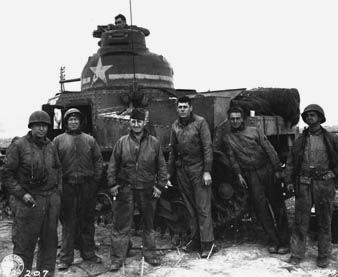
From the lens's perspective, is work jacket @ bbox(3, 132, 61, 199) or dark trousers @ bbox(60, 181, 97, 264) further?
dark trousers @ bbox(60, 181, 97, 264)

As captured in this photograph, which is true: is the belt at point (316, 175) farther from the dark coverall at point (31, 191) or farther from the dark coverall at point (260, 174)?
the dark coverall at point (31, 191)

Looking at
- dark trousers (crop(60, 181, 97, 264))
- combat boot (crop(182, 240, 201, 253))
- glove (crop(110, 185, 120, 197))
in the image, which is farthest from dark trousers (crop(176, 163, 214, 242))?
dark trousers (crop(60, 181, 97, 264))

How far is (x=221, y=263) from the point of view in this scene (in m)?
5.58

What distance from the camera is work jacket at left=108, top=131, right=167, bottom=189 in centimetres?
541

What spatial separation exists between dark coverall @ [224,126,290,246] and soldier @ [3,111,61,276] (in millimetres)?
2719

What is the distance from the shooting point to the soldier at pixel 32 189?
4.52 m

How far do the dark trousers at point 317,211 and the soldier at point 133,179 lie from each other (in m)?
1.87

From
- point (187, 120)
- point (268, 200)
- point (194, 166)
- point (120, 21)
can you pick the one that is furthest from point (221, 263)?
point (120, 21)

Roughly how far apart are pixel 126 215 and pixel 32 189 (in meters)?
1.39

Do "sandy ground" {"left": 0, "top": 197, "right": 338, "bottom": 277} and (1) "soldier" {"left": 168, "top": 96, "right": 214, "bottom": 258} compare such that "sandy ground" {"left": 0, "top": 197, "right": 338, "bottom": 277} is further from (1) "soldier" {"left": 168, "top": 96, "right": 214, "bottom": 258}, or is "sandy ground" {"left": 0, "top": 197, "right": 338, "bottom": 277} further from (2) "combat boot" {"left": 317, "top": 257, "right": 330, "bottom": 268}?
(1) "soldier" {"left": 168, "top": 96, "right": 214, "bottom": 258}

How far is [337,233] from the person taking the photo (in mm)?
6523

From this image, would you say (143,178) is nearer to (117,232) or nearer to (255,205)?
(117,232)

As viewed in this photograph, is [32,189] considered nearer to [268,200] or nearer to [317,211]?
[268,200]

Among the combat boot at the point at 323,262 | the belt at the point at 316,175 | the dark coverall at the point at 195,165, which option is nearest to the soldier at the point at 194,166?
the dark coverall at the point at 195,165
